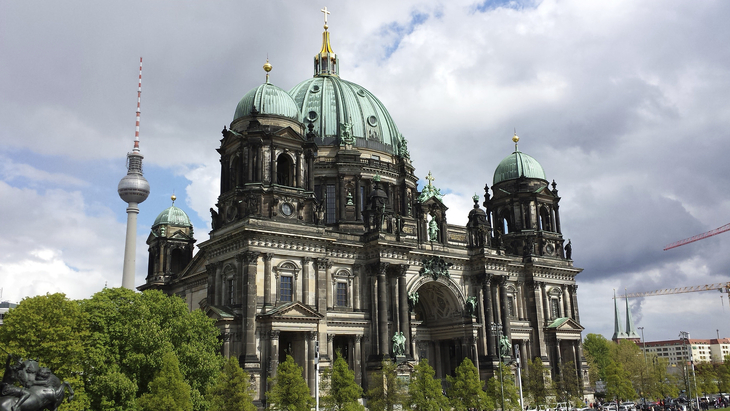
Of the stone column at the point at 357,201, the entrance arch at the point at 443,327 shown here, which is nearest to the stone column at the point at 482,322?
the entrance arch at the point at 443,327

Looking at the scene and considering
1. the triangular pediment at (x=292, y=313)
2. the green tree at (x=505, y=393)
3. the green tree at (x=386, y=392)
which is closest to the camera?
the green tree at (x=386, y=392)

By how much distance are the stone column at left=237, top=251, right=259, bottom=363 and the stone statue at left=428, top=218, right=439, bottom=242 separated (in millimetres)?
21534

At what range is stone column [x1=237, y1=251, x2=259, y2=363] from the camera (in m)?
51.5

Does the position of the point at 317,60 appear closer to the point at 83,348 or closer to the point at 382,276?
the point at 382,276

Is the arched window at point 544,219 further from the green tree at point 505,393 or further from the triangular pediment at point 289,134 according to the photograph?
the triangular pediment at point 289,134

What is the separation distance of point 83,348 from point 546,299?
50.9 m

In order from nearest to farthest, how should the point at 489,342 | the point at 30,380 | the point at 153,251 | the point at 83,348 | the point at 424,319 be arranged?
1. the point at 30,380
2. the point at 83,348
3. the point at 489,342
4. the point at 424,319
5. the point at 153,251

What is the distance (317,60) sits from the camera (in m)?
88.2

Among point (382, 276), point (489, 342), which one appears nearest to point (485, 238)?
point (489, 342)

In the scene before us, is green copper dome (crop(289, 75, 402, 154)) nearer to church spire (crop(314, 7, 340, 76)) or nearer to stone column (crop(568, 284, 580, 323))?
church spire (crop(314, 7, 340, 76))

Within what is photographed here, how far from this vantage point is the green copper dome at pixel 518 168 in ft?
265

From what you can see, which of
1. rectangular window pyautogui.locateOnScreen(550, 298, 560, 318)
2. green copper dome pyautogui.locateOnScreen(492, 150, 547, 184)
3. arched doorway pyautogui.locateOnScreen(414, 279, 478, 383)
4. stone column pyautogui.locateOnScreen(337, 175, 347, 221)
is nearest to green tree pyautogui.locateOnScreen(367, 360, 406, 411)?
arched doorway pyautogui.locateOnScreen(414, 279, 478, 383)

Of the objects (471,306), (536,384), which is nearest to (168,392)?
(471,306)

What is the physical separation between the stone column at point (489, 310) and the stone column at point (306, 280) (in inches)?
842
